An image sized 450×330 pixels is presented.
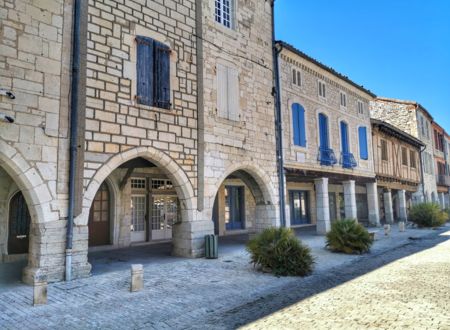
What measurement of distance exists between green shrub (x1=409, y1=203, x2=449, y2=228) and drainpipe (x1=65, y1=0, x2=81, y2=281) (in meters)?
17.4

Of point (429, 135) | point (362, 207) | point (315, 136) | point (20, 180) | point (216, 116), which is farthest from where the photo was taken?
point (429, 135)

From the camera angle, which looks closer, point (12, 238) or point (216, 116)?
point (12, 238)

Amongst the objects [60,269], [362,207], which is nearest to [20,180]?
[60,269]

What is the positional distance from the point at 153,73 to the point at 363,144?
1290 cm

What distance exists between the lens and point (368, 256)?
31.2 ft

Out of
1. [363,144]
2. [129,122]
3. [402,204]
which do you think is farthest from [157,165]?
[402,204]

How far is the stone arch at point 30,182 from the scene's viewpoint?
20.5ft

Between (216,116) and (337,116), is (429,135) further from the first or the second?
(216,116)

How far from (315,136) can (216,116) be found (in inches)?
233

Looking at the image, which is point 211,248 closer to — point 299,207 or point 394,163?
point 299,207

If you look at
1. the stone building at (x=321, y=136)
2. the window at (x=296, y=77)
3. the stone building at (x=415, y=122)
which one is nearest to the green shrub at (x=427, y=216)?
the stone building at (x=321, y=136)

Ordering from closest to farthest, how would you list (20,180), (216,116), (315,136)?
(20,180)
(216,116)
(315,136)

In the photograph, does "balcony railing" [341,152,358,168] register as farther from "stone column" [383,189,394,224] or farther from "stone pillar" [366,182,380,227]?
"stone column" [383,189,394,224]

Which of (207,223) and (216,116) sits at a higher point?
(216,116)
